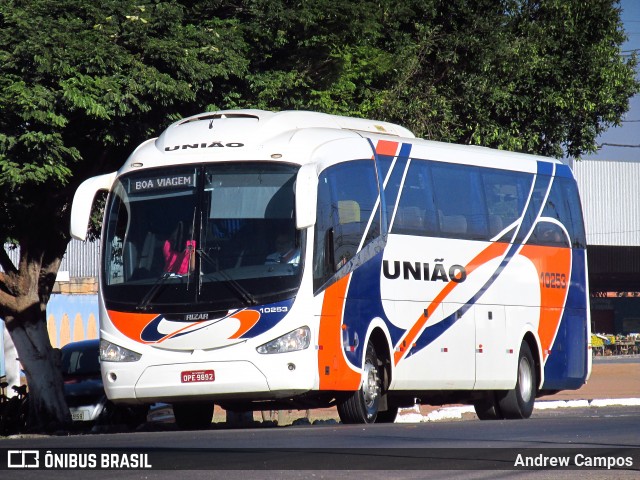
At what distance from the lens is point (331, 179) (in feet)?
48.6

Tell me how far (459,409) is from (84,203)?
34.8 feet

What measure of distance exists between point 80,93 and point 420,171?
4632 millimetres

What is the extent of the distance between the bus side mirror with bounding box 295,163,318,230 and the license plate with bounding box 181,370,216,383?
186cm

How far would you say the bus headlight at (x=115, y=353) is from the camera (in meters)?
14.4

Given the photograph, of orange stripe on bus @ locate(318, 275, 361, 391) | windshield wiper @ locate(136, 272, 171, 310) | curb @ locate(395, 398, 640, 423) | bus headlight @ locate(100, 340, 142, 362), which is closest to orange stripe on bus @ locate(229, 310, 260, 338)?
orange stripe on bus @ locate(318, 275, 361, 391)

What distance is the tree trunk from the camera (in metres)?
21.1

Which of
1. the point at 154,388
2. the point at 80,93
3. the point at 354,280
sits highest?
the point at 80,93

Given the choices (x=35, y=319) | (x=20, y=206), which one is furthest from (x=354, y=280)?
(x=35, y=319)

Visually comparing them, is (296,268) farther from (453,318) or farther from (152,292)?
(453,318)

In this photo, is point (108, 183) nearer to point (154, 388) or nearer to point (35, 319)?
point (154, 388)

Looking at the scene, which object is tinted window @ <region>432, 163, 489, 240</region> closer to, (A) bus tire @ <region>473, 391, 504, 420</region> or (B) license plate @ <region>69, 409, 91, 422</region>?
(A) bus tire @ <region>473, 391, 504, 420</region>

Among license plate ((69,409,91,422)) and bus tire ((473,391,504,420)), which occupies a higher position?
bus tire ((473,391,504,420))

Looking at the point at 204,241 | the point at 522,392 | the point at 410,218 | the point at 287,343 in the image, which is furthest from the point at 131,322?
the point at 522,392

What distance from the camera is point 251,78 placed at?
19.0 metres
